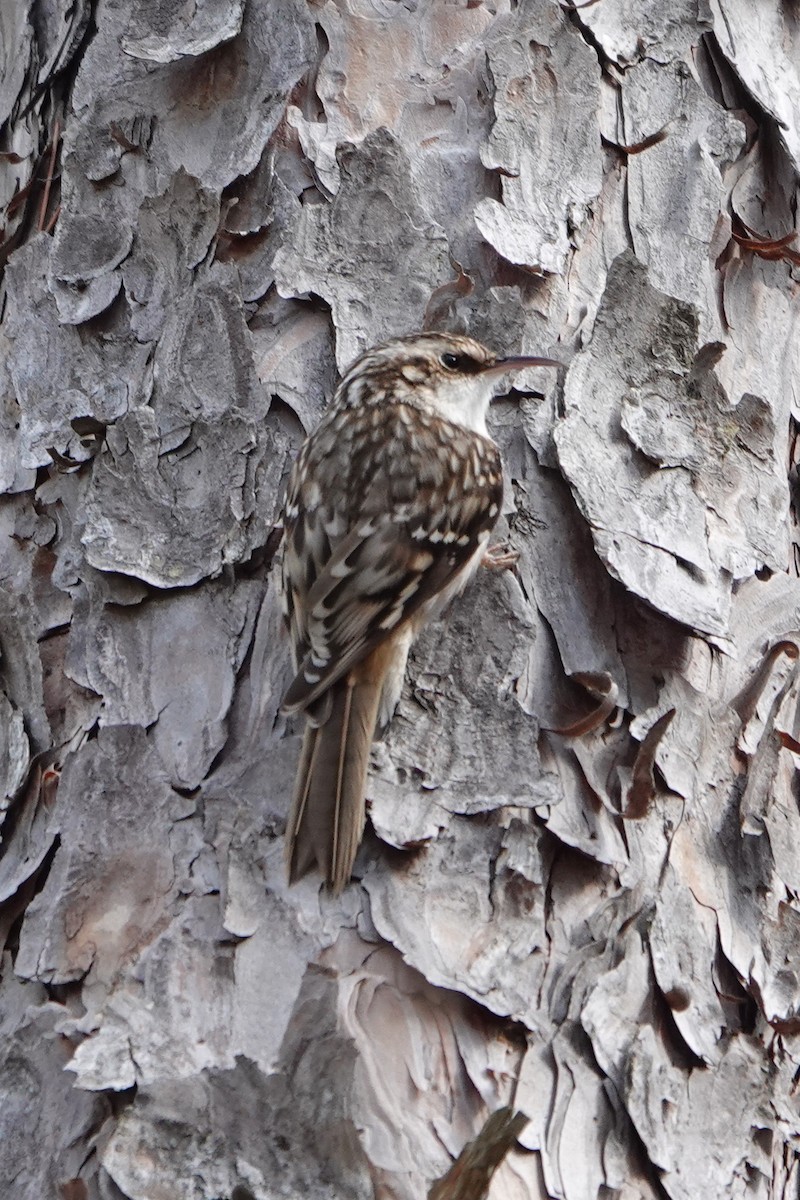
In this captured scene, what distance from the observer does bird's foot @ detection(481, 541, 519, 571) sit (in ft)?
5.69

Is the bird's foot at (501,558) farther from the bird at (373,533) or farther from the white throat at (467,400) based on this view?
the white throat at (467,400)

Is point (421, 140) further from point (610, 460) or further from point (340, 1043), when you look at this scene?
point (340, 1043)

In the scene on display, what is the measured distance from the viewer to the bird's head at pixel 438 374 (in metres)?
1.84

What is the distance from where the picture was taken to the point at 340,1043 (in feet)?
4.45

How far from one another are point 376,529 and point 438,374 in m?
0.24

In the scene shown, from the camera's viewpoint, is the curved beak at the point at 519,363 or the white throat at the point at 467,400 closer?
the curved beak at the point at 519,363

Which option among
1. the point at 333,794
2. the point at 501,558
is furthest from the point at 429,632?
the point at 333,794

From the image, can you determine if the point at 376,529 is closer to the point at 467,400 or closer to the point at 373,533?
the point at 373,533

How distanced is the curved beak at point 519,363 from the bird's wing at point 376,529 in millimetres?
105

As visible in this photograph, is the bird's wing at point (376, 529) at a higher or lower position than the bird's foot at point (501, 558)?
lower

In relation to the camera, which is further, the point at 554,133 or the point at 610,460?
the point at 554,133

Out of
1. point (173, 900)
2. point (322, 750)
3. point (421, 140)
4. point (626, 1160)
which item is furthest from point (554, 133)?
point (626, 1160)

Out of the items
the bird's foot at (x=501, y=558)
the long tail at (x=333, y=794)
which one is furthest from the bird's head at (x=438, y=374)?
the long tail at (x=333, y=794)

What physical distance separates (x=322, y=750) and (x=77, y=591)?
44 cm
